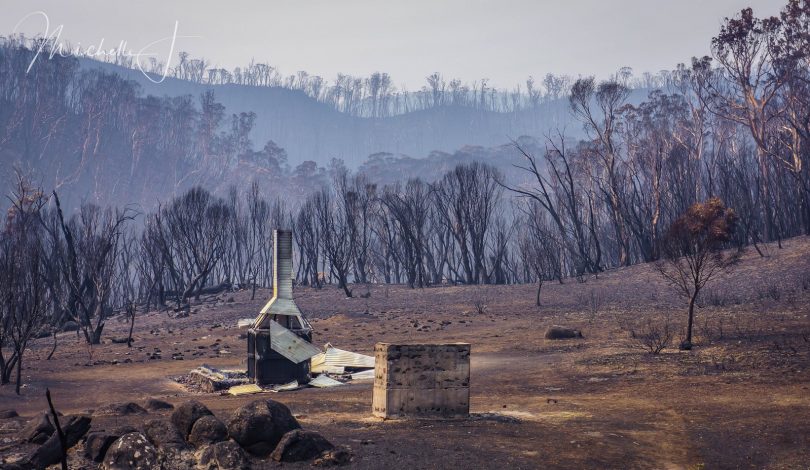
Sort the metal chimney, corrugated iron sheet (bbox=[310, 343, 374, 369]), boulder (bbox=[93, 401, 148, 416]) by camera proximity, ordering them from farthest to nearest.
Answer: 1. corrugated iron sheet (bbox=[310, 343, 374, 369])
2. the metal chimney
3. boulder (bbox=[93, 401, 148, 416])

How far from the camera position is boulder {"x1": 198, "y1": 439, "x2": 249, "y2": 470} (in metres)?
11.5

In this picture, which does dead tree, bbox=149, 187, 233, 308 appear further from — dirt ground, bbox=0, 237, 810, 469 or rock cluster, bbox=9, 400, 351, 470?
rock cluster, bbox=9, 400, 351, 470

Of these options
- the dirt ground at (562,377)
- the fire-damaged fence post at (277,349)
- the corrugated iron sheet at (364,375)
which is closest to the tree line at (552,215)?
the dirt ground at (562,377)

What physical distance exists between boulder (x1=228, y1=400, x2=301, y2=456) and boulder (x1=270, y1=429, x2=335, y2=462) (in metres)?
0.29

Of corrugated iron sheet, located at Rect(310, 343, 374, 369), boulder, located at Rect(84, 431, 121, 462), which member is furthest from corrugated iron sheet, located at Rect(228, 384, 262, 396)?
boulder, located at Rect(84, 431, 121, 462)

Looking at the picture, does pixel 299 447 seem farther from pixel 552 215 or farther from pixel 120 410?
pixel 552 215

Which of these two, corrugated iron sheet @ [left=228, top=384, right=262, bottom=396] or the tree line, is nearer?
corrugated iron sheet @ [left=228, top=384, right=262, bottom=396]

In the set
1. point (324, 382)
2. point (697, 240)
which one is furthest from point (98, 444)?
point (697, 240)

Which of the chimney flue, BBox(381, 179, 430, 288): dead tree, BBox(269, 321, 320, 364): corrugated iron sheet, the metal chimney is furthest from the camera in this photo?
BBox(381, 179, 430, 288): dead tree

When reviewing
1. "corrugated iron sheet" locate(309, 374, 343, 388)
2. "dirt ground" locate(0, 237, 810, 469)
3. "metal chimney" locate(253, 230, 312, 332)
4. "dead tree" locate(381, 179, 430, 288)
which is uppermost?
"dead tree" locate(381, 179, 430, 288)

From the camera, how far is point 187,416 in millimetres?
13055

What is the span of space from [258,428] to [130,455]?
2.22 m

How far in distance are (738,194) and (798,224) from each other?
5.48 m

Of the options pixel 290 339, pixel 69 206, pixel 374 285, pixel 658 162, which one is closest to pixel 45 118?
pixel 69 206
